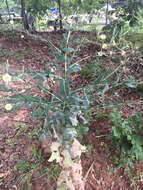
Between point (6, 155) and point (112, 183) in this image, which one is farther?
point (6, 155)

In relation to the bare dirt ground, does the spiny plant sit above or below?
above

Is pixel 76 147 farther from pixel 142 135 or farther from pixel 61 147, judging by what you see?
pixel 142 135

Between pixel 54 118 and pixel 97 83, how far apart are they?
0.35m

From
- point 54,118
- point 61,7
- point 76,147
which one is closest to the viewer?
point 54,118

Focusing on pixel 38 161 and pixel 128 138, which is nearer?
pixel 128 138

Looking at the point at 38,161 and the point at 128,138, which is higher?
the point at 128,138

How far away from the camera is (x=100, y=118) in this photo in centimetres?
151

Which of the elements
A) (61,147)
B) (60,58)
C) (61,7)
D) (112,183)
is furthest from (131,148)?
(61,7)

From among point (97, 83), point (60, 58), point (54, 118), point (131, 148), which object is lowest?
point (131, 148)

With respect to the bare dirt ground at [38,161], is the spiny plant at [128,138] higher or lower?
higher

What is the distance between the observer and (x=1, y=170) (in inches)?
47.8

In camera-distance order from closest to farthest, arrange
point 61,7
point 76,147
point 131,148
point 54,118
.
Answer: point 54,118
point 76,147
point 131,148
point 61,7

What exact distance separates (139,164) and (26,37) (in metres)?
2.81

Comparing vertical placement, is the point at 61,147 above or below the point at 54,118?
below
